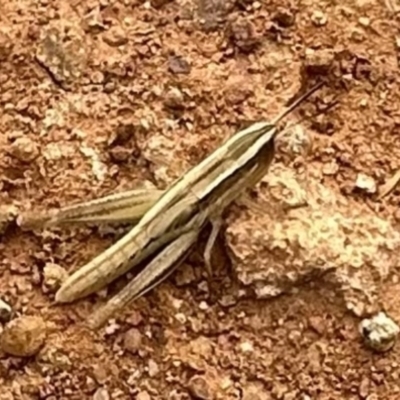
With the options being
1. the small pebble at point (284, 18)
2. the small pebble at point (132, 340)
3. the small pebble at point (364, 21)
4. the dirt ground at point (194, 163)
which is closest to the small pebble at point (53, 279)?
the dirt ground at point (194, 163)

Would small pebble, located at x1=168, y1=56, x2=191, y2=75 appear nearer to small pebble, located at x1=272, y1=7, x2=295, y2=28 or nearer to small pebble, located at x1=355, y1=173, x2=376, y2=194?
small pebble, located at x1=272, y1=7, x2=295, y2=28

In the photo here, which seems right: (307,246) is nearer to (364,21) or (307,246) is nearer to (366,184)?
(366,184)

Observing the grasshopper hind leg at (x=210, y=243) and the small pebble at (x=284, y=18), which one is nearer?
the grasshopper hind leg at (x=210, y=243)

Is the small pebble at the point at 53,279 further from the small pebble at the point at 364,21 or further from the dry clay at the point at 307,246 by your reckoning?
the small pebble at the point at 364,21

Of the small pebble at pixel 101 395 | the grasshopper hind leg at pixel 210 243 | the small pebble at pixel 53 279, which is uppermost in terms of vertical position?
the grasshopper hind leg at pixel 210 243

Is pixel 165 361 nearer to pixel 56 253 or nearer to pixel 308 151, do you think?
pixel 56 253

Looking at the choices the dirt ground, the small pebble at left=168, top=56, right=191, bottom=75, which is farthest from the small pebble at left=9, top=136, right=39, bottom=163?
the small pebble at left=168, top=56, right=191, bottom=75

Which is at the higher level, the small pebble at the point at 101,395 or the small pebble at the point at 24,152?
the small pebble at the point at 24,152

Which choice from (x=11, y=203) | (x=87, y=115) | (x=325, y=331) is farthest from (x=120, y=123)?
(x=325, y=331)
